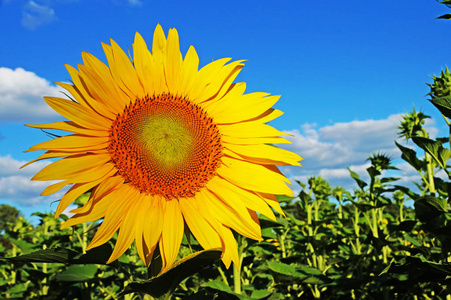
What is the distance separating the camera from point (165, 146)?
1.68 meters

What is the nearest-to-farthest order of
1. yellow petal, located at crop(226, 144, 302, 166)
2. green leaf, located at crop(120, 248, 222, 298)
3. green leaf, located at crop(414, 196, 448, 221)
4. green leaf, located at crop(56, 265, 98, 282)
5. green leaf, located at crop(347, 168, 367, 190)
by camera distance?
green leaf, located at crop(120, 248, 222, 298), yellow petal, located at crop(226, 144, 302, 166), green leaf, located at crop(56, 265, 98, 282), green leaf, located at crop(414, 196, 448, 221), green leaf, located at crop(347, 168, 367, 190)

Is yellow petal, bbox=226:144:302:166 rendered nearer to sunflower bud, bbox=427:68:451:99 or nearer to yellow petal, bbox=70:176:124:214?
yellow petal, bbox=70:176:124:214

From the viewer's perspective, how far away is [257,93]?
183 cm

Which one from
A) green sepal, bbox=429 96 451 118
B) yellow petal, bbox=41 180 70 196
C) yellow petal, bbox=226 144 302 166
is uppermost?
green sepal, bbox=429 96 451 118

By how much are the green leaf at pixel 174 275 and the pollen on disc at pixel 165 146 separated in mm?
326

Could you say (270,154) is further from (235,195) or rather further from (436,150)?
(436,150)

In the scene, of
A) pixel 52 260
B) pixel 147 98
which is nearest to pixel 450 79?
pixel 147 98

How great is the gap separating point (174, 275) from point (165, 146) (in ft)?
1.75

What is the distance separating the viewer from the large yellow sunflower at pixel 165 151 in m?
1.51

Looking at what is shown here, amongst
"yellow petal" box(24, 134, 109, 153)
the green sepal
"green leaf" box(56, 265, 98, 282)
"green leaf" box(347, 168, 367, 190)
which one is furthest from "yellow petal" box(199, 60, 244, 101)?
Result: "green leaf" box(347, 168, 367, 190)

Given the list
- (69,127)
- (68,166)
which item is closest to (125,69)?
(69,127)

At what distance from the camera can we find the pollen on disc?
1601mm

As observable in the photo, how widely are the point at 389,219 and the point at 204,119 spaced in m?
5.74

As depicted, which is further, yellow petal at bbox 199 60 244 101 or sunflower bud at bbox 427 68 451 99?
sunflower bud at bbox 427 68 451 99
